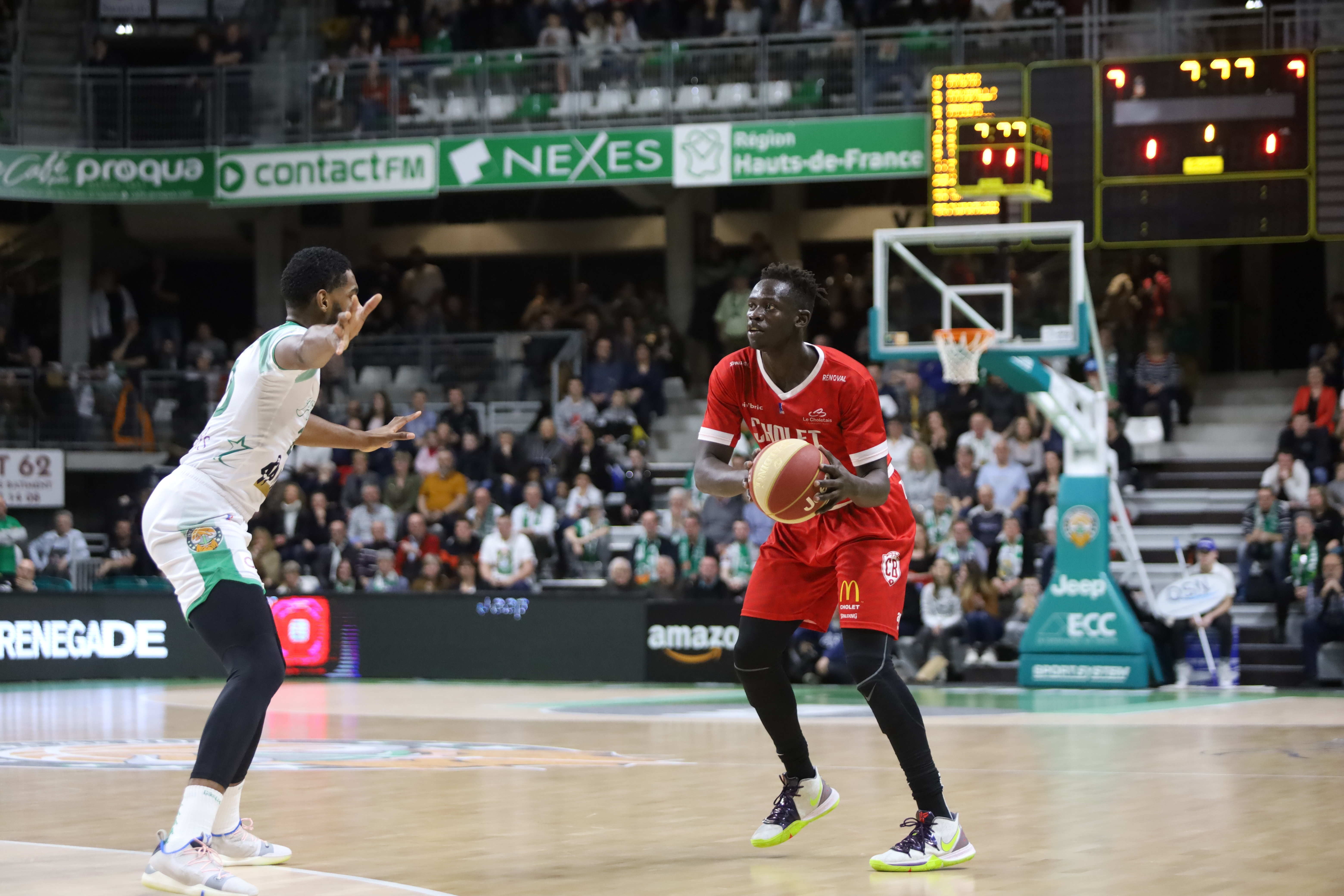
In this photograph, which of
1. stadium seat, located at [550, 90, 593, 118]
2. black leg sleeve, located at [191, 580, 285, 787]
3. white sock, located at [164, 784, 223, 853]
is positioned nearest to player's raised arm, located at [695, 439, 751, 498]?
black leg sleeve, located at [191, 580, 285, 787]

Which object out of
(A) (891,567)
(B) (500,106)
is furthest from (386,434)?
(B) (500,106)

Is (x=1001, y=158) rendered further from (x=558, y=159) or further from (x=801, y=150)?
(x=558, y=159)

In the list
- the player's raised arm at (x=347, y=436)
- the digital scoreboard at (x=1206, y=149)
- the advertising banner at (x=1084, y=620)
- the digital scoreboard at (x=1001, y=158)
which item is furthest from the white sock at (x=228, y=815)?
the digital scoreboard at (x=1206, y=149)

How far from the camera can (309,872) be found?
6.64 meters

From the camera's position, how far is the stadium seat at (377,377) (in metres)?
26.8

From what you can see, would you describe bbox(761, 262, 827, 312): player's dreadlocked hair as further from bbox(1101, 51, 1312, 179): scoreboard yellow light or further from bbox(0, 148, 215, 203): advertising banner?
bbox(0, 148, 215, 203): advertising banner

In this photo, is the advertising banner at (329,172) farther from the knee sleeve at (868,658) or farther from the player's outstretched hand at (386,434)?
the knee sleeve at (868,658)

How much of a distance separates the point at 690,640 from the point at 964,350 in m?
4.62

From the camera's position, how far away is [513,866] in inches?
268

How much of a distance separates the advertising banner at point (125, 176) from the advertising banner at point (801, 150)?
286 inches

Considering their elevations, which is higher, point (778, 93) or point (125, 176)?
point (778, 93)

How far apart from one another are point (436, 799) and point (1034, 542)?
40.7ft

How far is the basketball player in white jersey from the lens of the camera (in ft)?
20.8

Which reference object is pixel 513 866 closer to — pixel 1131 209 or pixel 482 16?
pixel 1131 209
